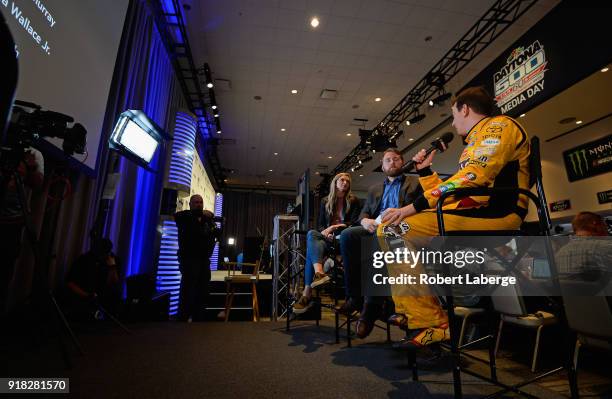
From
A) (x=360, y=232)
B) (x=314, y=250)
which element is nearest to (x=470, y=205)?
(x=360, y=232)

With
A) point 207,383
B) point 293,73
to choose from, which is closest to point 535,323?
point 207,383

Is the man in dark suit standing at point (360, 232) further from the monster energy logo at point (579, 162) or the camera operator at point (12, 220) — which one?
the monster energy logo at point (579, 162)

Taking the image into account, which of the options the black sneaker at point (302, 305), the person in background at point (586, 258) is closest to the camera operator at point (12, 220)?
→ the black sneaker at point (302, 305)

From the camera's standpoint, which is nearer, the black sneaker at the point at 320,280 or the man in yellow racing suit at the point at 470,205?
the man in yellow racing suit at the point at 470,205

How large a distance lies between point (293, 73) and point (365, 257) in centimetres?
502

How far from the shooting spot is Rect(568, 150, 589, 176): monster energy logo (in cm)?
627

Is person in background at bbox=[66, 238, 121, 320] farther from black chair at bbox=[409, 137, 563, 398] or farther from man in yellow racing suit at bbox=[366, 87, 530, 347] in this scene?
black chair at bbox=[409, 137, 563, 398]

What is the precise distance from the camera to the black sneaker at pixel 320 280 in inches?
99.1

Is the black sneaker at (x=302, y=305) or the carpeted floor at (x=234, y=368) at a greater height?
the black sneaker at (x=302, y=305)

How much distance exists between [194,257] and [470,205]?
3288 mm

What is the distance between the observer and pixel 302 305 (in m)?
2.57

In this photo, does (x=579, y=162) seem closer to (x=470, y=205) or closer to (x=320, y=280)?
(x=320, y=280)

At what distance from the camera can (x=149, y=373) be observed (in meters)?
1.44

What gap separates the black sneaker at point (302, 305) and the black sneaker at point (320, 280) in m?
0.13
